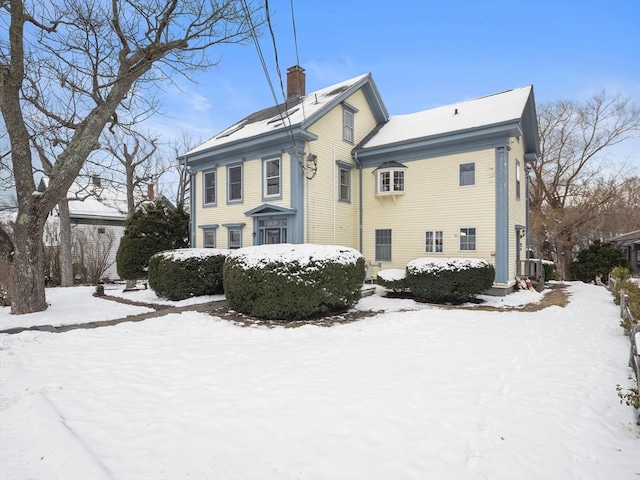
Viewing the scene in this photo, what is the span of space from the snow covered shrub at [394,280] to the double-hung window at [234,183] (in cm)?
658

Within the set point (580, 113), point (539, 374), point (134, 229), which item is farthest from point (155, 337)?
point (580, 113)

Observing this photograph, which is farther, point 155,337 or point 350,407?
point 155,337

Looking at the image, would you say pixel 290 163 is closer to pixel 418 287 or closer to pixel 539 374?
pixel 418 287

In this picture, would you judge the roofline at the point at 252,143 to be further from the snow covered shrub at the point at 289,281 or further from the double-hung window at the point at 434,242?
the double-hung window at the point at 434,242

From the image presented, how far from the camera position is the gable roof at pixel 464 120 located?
13.1m

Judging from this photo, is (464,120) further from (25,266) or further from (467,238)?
→ (25,266)

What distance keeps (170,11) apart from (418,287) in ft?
34.1

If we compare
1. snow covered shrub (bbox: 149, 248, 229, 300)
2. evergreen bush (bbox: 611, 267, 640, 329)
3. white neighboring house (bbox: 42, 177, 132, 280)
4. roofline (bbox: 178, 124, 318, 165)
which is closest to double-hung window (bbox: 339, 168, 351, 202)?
roofline (bbox: 178, 124, 318, 165)

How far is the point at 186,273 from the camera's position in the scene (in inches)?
452

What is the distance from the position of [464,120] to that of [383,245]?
5688 mm

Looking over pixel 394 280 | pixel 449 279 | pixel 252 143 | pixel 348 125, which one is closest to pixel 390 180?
pixel 348 125

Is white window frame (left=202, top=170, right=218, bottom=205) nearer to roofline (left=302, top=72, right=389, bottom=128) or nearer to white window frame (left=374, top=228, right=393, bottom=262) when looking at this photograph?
roofline (left=302, top=72, right=389, bottom=128)

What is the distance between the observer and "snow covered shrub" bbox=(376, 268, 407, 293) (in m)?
12.8

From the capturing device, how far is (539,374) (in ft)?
16.8
